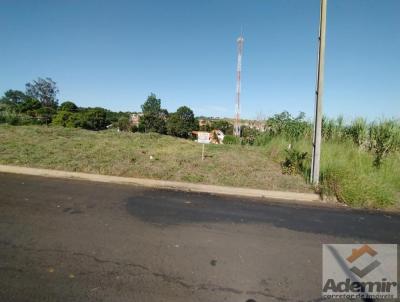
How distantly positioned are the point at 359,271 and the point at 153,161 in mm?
7613

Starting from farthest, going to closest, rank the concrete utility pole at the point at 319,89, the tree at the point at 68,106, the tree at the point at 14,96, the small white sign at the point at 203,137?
the tree at the point at 14,96 → the tree at the point at 68,106 → the small white sign at the point at 203,137 → the concrete utility pole at the point at 319,89

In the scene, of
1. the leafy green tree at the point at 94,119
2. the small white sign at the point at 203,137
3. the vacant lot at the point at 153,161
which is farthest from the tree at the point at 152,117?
the small white sign at the point at 203,137

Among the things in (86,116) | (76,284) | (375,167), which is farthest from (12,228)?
(86,116)

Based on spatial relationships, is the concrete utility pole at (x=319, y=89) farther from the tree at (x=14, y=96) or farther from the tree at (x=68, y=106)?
the tree at (x=14, y=96)

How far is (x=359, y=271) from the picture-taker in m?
3.67

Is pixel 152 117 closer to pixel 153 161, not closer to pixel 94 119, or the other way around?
pixel 94 119

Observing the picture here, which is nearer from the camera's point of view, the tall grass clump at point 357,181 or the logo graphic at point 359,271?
the logo graphic at point 359,271

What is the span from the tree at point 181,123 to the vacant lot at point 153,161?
77.2 m

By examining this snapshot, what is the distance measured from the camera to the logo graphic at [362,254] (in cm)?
366

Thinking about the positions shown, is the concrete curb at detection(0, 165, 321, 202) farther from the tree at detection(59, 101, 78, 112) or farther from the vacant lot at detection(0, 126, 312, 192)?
the tree at detection(59, 101, 78, 112)

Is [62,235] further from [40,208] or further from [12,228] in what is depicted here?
[40,208]

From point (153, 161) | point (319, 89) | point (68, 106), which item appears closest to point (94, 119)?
point (68, 106)

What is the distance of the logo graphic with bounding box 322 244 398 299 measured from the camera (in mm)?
3242

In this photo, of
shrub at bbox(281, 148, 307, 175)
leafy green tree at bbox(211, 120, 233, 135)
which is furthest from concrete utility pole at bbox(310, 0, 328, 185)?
leafy green tree at bbox(211, 120, 233, 135)
